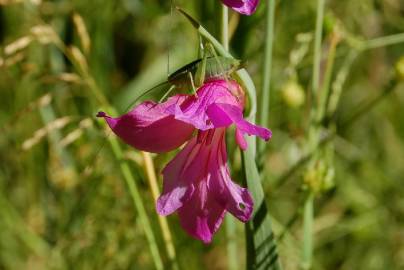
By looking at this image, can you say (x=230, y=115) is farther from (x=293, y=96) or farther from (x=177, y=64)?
(x=177, y=64)

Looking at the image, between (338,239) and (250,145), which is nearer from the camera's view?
(250,145)

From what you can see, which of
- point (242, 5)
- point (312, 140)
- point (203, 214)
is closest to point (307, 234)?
point (312, 140)

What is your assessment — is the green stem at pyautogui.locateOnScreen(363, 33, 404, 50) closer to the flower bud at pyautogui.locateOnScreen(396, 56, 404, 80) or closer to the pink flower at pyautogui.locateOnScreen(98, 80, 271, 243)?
the flower bud at pyautogui.locateOnScreen(396, 56, 404, 80)

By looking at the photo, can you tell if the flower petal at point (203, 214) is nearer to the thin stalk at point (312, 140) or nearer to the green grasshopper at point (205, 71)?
the green grasshopper at point (205, 71)

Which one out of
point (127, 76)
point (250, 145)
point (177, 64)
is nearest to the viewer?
point (250, 145)

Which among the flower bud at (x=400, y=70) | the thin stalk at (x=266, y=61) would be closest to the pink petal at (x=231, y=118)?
the thin stalk at (x=266, y=61)

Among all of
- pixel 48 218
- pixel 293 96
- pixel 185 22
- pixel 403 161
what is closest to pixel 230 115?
pixel 293 96

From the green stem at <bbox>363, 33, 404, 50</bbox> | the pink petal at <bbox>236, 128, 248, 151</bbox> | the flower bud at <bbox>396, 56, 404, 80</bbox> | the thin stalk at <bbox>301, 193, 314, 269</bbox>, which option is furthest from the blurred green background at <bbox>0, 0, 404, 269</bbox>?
the pink petal at <bbox>236, 128, 248, 151</bbox>
